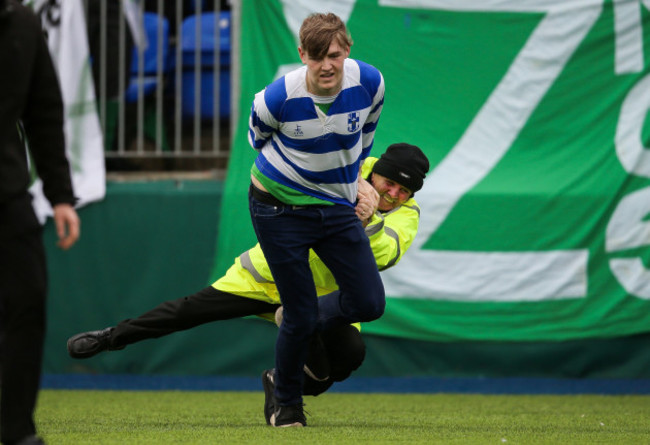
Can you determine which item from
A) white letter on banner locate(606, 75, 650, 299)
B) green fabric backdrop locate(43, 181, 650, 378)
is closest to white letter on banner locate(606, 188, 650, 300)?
white letter on banner locate(606, 75, 650, 299)

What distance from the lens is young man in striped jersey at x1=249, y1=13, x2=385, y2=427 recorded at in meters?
4.08

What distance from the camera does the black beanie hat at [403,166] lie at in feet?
15.6

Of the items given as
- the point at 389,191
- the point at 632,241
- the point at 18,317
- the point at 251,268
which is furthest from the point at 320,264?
the point at 632,241

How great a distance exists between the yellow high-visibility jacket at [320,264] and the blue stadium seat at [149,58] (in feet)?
11.8

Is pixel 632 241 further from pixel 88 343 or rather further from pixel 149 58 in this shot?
pixel 88 343

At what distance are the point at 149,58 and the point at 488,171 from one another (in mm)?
2801

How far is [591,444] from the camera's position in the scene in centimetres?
401

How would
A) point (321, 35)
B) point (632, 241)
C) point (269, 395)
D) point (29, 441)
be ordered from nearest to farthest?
point (29, 441), point (321, 35), point (269, 395), point (632, 241)

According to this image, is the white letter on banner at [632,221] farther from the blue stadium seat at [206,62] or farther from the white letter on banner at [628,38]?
the blue stadium seat at [206,62]

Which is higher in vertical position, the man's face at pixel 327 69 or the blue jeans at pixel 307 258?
the man's face at pixel 327 69

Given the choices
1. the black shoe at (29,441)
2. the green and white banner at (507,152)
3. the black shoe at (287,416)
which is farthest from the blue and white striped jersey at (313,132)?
the green and white banner at (507,152)

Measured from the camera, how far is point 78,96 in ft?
26.0

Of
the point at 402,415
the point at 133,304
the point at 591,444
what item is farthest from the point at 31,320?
the point at 133,304

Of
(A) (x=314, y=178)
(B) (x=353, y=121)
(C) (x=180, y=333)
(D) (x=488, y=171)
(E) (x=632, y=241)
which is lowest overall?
(C) (x=180, y=333)
